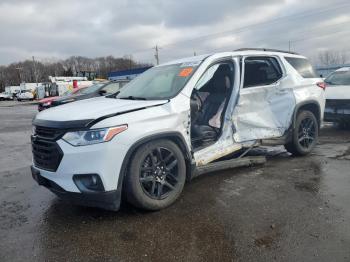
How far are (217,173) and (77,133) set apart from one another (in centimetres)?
260

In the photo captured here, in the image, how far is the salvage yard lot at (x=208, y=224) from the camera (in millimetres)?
3023

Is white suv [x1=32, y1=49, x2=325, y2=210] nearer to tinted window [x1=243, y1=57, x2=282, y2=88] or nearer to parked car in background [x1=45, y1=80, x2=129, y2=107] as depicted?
tinted window [x1=243, y1=57, x2=282, y2=88]

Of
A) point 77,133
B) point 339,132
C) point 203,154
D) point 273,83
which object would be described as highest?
point 273,83

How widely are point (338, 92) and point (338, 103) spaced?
1.12ft

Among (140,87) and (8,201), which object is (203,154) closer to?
(140,87)

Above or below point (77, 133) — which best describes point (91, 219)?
below

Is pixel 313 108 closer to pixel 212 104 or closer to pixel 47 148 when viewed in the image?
pixel 212 104

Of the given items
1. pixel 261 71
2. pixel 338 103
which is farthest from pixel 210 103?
pixel 338 103

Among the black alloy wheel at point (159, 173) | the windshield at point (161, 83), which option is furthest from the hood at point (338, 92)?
the black alloy wheel at point (159, 173)

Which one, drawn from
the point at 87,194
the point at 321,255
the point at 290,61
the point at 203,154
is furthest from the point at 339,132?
the point at 87,194

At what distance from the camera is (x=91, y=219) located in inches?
150

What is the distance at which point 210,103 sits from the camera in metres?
5.56

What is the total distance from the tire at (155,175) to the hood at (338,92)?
6.16 meters

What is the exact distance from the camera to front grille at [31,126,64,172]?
11.5ft
